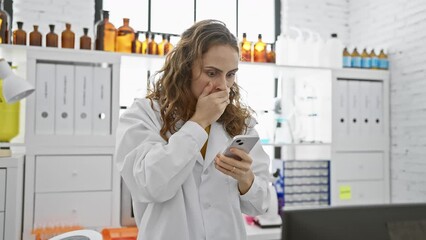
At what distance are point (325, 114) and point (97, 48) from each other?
5.00 feet

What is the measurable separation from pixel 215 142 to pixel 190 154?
0.67 ft

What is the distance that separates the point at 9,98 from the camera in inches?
74.9

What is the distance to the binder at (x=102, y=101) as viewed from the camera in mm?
2248

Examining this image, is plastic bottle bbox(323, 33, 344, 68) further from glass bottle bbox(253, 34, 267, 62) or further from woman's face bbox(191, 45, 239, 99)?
woman's face bbox(191, 45, 239, 99)

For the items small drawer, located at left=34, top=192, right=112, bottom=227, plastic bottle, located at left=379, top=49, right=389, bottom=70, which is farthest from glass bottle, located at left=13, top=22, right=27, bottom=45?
plastic bottle, located at left=379, top=49, right=389, bottom=70

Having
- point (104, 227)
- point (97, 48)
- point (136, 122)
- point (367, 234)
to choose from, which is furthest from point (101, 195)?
point (367, 234)

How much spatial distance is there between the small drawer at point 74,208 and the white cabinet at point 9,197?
151 millimetres

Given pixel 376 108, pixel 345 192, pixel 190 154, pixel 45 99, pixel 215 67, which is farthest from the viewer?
pixel 376 108

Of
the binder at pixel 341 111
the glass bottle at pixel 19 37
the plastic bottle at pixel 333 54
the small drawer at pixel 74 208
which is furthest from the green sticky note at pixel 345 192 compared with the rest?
the glass bottle at pixel 19 37

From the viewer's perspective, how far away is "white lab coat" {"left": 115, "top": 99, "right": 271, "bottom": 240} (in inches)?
46.9

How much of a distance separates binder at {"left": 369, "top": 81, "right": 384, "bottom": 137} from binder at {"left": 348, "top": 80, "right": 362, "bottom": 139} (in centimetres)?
12

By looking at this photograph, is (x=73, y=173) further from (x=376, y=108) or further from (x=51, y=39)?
(x=376, y=108)

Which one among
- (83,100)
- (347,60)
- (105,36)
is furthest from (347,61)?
(83,100)

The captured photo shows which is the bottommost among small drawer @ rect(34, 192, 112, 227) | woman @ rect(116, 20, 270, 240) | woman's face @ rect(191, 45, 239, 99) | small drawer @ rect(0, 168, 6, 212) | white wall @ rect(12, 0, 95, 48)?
small drawer @ rect(34, 192, 112, 227)
